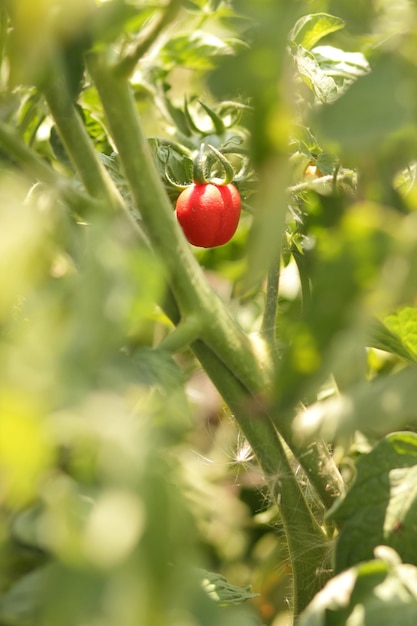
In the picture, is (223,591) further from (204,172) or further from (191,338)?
(204,172)

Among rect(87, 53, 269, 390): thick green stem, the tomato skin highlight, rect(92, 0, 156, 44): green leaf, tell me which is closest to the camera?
rect(92, 0, 156, 44): green leaf

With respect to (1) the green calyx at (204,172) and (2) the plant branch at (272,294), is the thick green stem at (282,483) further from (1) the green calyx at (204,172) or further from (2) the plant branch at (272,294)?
(1) the green calyx at (204,172)

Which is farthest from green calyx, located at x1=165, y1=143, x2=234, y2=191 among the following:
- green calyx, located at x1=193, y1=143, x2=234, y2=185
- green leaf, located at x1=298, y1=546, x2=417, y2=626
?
green leaf, located at x1=298, y1=546, x2=417, y2=626

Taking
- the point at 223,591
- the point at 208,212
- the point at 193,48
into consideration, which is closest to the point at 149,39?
the point at 208,212

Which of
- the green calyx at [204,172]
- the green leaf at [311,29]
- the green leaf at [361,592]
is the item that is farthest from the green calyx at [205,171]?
the green leaf at [361,592]

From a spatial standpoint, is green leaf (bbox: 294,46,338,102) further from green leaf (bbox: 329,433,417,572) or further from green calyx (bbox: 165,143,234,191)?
green leaf (bbox: 329,433,417,572)

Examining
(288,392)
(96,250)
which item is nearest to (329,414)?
(288,392)

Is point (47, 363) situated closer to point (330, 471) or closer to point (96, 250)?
point (96, 250)

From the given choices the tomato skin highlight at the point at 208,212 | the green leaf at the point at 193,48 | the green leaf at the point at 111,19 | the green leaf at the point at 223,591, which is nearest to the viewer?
the green leaf at the point at 111,19
